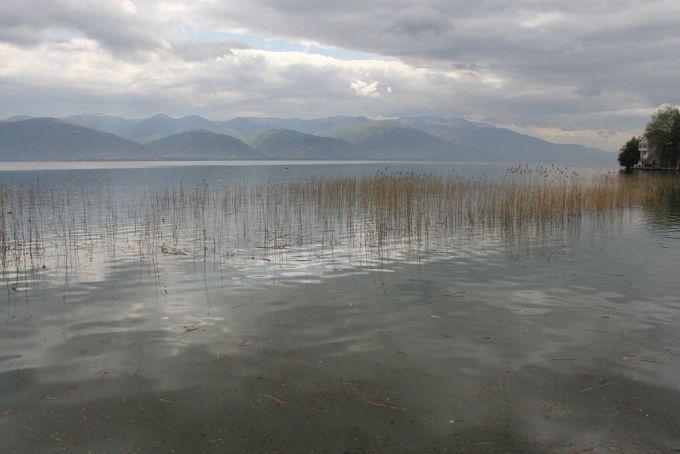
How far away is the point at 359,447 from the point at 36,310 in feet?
28.3

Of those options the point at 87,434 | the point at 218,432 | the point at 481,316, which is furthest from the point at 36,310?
the point at 481,316

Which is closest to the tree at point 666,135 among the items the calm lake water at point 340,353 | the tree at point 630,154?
the tree at point 630,154

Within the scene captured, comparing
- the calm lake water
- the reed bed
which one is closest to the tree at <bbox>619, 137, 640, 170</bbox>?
the reed bed

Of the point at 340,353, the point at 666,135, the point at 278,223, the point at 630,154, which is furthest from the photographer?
the point at 630,154

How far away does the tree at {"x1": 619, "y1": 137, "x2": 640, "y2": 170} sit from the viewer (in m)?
113

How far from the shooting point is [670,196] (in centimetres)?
4016

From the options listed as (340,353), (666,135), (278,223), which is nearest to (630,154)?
(666,135)

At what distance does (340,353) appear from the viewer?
8.25m

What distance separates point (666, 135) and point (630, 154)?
21.1 metres

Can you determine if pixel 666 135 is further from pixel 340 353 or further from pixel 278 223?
pixel 340 353

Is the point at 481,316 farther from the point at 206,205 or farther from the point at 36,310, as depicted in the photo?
the point at 206,205

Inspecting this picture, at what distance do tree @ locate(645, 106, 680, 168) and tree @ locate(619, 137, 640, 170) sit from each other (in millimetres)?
11768

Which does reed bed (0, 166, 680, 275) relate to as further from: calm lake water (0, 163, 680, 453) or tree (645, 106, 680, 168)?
tree (645, 106, 680, 168)

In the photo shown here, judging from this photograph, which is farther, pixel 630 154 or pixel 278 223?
pixel 630 154
